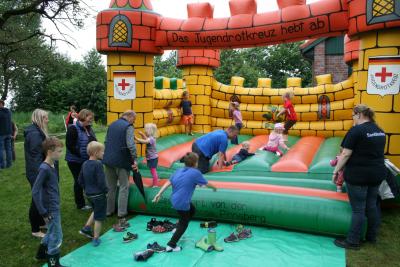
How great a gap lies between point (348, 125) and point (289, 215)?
15.5 feet

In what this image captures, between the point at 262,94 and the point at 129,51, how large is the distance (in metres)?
4.08

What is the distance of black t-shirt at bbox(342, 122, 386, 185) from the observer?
3816 mm

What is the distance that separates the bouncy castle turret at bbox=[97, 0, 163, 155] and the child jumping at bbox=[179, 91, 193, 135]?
2279 mm

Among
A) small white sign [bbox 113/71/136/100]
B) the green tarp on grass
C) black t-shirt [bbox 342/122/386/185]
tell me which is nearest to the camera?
the green tarp on grass

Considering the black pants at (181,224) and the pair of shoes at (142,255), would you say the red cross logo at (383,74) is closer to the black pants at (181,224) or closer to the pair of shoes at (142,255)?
the black pants at (181,224)

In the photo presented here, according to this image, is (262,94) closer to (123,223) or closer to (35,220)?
(123,223)

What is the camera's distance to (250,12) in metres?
5.96

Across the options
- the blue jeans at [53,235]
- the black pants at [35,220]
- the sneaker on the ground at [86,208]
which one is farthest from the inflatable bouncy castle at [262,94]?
the blue jeans at [53,235]

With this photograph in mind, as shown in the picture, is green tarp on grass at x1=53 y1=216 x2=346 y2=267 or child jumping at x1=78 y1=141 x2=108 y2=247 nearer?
→ green tarp on grass at x1=53 y1=216 x2=346 y2=267

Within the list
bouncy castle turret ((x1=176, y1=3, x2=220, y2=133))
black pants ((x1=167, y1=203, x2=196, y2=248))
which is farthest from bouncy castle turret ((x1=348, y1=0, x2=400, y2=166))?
bouncy castle turret ((x1=176, y1=3, x2=220, y2=133))

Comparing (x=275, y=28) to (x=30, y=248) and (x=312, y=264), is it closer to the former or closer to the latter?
(x=312, y=264)

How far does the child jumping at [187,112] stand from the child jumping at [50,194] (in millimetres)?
5444

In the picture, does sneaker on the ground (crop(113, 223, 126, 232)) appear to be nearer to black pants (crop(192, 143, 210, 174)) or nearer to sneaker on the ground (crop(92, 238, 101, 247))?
sneaker on the ground (crop(92, 238, 101, 247))

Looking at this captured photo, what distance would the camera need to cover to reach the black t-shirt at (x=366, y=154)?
12.5ft
